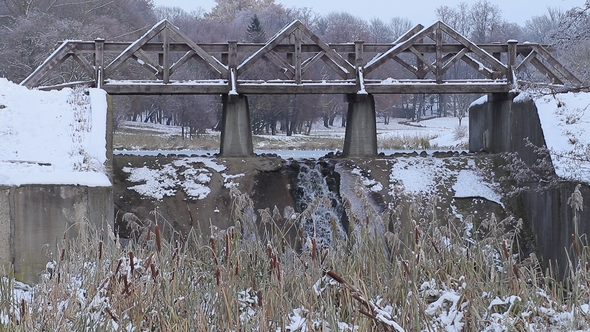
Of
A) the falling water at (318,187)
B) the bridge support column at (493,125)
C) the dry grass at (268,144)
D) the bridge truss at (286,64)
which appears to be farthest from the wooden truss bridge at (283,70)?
the dry grass at (268,144)

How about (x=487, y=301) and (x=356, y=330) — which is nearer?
(x=356, y=330)

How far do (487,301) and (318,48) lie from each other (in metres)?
11.3

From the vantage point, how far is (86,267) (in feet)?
19.5

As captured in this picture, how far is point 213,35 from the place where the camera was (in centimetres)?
7794

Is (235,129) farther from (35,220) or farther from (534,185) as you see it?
(35,220)

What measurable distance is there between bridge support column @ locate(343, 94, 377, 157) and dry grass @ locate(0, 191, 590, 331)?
9.92 m

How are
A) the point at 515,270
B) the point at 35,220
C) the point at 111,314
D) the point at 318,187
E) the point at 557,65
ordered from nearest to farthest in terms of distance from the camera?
the point at 111,314 < the point at 515,270 < the point at 35,220 < the point at 318,187 < the point at 557,65

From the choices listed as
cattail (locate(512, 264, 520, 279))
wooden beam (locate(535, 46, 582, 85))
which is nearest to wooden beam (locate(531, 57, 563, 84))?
wooden beam (locate(535, 46, 582, 85))

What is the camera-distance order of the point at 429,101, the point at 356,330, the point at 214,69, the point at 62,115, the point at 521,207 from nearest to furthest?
the point at 356,330 → the point at 62,115 → the point at 521,207 → the point at 214,69 → the point at 429,101

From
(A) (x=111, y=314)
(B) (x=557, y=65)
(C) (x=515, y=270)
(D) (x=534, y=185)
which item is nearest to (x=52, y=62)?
(D) (x=534, y=185)

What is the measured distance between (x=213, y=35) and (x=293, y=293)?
73.9 meters

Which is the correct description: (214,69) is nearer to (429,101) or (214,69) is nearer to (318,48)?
(318,48)

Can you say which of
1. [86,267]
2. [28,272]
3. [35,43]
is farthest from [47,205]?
[35,43]

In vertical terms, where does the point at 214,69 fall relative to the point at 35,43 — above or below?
below
